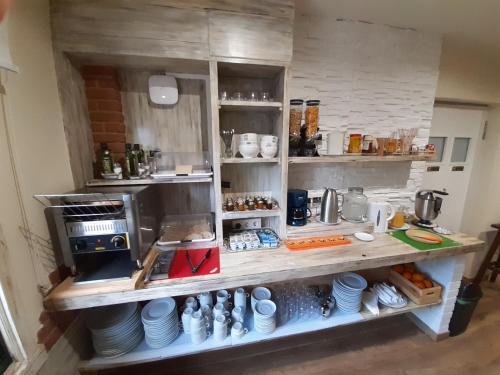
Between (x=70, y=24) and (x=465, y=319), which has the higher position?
(x=70, y=24)

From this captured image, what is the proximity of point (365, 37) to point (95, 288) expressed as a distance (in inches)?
87.7

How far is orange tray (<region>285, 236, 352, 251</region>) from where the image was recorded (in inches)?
51.6

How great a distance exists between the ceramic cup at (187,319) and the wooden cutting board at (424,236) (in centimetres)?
155

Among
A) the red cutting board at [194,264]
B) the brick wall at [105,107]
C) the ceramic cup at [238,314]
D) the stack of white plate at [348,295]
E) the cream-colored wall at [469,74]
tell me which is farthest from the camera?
the cream-colored wall at [469,74]

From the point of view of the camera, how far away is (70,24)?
97cm

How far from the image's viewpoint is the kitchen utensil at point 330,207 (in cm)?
143

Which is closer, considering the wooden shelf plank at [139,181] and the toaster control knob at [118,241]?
the toaster control knob at [118,241]

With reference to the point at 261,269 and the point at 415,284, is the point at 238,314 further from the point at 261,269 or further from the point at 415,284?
the point at 415,284

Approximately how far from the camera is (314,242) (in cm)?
136

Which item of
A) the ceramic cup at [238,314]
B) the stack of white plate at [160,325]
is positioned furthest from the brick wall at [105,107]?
the ceramic cup at [238,314]

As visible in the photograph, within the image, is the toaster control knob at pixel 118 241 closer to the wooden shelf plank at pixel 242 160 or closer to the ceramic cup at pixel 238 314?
the wooden shelf plank at pixel 242 160

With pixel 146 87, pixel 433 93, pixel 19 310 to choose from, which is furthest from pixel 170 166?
pixel 433 93

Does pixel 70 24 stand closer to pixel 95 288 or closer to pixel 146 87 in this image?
pixel 146 87

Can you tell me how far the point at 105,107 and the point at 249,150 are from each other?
87cm
